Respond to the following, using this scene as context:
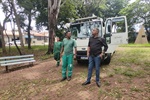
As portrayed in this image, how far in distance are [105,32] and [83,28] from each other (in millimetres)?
1196

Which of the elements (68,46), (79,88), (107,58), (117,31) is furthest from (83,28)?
(79,88)

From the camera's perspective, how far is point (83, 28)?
8969 mm

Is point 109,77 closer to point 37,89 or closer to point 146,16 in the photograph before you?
point 37,89

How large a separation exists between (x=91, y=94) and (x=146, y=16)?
119ft

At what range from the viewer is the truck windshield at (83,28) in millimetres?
8719

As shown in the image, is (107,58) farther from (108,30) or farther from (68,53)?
(68,53)

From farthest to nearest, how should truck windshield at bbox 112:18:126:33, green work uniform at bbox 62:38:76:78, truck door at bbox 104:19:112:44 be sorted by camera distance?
truck door at bbox 104:19:112:44 < truck windshield at bbox 112:18:126:33 < green work uniform at bbox 62:38:76:78

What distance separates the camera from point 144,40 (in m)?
31.1

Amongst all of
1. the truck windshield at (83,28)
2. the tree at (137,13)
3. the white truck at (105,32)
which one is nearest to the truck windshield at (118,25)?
the white truck at (105,32)

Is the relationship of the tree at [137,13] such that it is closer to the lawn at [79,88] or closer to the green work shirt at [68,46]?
the lawn at [79,88]

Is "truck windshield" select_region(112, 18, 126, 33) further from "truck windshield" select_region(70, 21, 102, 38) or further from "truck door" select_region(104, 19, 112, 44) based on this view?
"truck windshield" select_region(70, 21, 102, 38)

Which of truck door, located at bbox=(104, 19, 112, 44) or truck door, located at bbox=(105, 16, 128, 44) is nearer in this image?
truck door, located at bbox=(105, 16, 128, 44)

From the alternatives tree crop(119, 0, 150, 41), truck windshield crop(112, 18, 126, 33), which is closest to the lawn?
truck windshield crop(112, 18, 126, 33)

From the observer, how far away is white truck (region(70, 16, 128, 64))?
8.24 meters
